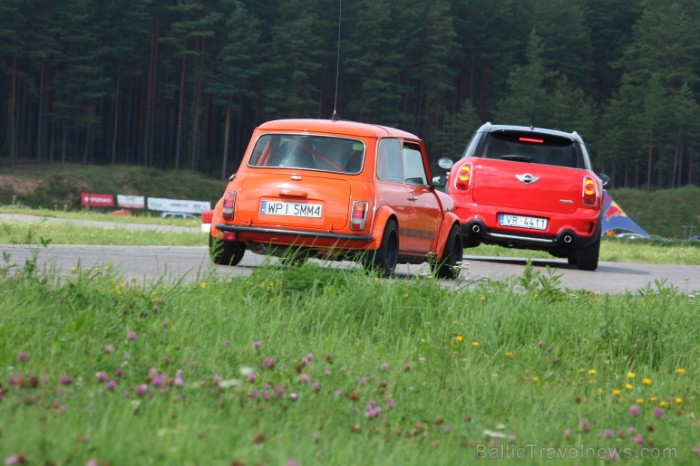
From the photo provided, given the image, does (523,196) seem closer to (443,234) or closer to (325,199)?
(443,234)

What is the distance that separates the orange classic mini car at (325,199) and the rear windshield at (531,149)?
12.7 ft

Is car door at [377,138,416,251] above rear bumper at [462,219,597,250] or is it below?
above

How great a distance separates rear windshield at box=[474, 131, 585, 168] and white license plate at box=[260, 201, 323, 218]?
557 centimetres

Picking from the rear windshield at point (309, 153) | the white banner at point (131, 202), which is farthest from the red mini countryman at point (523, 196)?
the white banner at point (131, 202)

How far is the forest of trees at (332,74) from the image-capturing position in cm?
8969

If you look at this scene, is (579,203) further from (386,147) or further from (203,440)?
(203,440)

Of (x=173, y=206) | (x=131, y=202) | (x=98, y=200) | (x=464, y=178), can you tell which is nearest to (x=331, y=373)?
(x=464, y=178)

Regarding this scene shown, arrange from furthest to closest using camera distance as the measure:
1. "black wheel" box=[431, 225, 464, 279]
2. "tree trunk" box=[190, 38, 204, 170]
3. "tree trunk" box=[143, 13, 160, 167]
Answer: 1. "tree trunk" box=[143, 13, 160, 167]
2. "tree trunk" box=[190, 38, 204, 170]
3. "black wheel" box=[431, 225, 464, 279]

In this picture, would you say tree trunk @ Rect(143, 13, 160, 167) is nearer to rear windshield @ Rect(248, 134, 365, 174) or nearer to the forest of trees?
the forest of trees

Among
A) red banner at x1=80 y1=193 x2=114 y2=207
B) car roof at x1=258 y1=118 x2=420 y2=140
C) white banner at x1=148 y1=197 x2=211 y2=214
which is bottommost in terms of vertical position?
red banner at x1=80 y1=193 x2=114 y2=207

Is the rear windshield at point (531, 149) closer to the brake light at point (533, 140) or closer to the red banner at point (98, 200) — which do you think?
the brake light at point (533, 140)

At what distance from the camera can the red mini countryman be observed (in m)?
17.3

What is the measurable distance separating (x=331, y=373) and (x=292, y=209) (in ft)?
22.2

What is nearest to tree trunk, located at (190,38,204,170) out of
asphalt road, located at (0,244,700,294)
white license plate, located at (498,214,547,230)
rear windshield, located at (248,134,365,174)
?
asphalt road, located at (0,244,700,294)
